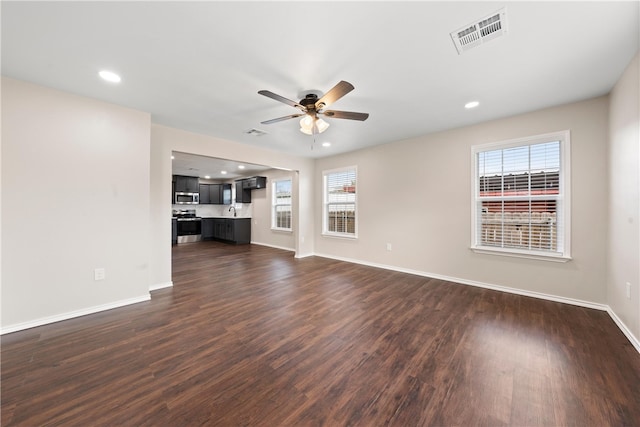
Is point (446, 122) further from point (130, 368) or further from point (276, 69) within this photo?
point (130, 368)

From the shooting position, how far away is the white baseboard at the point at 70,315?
7.54 ft

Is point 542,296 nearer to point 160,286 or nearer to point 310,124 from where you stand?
point 310,124

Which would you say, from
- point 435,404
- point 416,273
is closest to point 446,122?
point 416,273

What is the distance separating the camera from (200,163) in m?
6.18

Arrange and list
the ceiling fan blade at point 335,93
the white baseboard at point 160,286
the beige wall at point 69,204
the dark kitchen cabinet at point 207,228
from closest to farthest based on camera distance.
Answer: the ceiling fan blade at point 335,93, the beige wall at point 69,204, the white baseboard at point 160,286, the dark kitchen cabinet at point 207,228

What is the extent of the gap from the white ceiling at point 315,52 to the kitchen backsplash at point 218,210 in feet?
17.9

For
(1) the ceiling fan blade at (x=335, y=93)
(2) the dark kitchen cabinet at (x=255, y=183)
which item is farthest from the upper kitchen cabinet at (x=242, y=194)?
(1) the ceiling fan blade at (x=335, y=93)

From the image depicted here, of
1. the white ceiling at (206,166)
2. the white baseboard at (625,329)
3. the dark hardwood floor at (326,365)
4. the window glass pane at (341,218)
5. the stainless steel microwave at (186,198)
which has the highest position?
the white ceiling at (206,166)

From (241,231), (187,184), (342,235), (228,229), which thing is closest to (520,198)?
(342,235)

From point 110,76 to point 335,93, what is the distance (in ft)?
7.30

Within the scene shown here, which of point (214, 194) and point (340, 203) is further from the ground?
point (214, 194)

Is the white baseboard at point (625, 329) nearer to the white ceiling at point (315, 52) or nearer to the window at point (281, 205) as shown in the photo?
the white ceiling at point (315, 52)

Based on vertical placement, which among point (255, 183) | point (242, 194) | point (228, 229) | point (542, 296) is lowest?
point (542, 296)

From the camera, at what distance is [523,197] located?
328 cm
